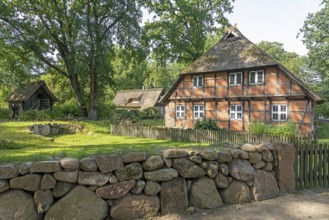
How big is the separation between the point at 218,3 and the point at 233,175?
3135cm

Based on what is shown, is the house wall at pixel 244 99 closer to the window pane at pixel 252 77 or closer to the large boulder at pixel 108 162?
the window pane at pixel 252 77

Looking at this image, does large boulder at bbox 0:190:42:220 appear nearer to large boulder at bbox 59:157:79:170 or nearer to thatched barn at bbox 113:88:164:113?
large boulder at bbox 59:157:79:170

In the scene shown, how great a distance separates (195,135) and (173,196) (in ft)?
38.9

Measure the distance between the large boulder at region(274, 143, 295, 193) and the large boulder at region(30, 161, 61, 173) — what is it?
15.6 ft

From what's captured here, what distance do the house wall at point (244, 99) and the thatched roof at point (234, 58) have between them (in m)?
0.76

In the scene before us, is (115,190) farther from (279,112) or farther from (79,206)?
(279,112)

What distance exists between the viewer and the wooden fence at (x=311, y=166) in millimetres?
7016

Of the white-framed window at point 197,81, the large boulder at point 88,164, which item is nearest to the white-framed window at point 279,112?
the white-framed window at point 197,81

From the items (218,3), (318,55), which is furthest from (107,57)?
(318,55)

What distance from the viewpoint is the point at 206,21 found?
33031mm

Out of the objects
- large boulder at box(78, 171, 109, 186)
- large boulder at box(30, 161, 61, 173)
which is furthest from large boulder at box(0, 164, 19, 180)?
large boulder at box(78, 171, 109, 186)

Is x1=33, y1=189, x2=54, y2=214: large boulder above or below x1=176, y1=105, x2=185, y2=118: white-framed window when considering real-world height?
below

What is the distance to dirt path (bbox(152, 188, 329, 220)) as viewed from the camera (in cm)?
525

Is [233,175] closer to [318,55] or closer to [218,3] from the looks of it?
[318,55]
